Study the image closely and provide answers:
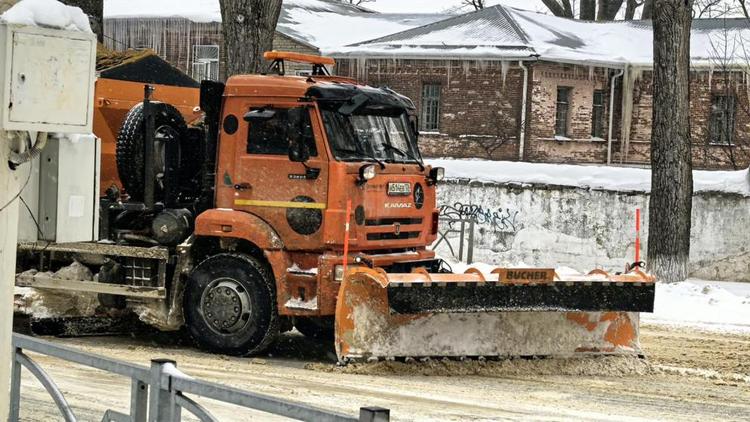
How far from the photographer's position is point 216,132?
1274cm

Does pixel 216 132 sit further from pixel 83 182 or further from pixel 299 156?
pixel 83 182

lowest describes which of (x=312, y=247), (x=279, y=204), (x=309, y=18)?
(x=312, y=247)

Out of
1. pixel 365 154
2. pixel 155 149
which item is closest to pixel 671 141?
pixel 365 154

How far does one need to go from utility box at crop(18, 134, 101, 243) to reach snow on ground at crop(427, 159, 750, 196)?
62.6ft

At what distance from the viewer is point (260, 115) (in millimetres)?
12234

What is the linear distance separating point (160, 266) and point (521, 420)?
466cm

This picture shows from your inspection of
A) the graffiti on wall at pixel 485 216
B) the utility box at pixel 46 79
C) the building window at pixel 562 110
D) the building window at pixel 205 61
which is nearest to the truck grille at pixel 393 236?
the utility box at pixel 46 79

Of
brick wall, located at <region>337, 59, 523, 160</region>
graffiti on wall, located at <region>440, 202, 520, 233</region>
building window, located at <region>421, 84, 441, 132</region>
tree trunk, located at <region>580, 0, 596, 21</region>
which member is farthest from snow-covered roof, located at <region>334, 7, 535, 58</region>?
tree trunk, located at <region>580, 0, 596, 21</region>

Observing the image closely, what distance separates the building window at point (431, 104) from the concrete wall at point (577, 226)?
12.5 m

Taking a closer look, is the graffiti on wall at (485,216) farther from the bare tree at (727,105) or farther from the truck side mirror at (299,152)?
the truck side mirror at (299,152)

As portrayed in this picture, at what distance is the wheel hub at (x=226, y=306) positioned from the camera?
12.3m

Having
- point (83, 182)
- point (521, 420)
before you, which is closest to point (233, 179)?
point (521, 420)

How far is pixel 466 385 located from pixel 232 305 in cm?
254

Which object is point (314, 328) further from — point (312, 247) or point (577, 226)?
point (577, 226)
